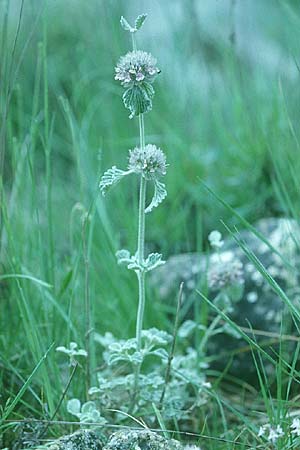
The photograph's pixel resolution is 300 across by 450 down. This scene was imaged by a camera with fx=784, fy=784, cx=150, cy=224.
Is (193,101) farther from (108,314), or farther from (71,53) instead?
(108,314)

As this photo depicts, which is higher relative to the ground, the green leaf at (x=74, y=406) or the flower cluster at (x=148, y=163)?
the flower cluster at (x=148, y=163)

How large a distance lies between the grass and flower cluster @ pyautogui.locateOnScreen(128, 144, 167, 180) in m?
0.14

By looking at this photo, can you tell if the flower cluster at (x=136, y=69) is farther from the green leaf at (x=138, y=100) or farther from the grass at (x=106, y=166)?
the grass at (x=106, y=166)

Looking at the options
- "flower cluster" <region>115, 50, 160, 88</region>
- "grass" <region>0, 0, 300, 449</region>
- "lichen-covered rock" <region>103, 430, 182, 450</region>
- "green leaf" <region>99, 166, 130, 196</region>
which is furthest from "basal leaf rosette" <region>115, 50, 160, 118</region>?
"lichen-covered rock" <region>103, 430, 182, 450</region>

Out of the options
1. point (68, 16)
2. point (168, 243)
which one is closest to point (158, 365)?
point (168, 243)

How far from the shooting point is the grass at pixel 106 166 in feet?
5.55

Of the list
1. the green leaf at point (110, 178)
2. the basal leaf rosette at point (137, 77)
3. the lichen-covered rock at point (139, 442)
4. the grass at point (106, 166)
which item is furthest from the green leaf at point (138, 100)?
the lichen-covered rock at point (139, 442)

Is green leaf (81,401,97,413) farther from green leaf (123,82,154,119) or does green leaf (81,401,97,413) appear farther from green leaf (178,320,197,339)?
green leaf (123,82,154,119)

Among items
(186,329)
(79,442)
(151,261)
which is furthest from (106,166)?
(79,442)

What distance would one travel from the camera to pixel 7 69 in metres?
1.69

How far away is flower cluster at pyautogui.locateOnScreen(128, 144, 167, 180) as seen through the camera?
1.39 metres

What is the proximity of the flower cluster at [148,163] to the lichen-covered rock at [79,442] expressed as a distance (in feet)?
1.49

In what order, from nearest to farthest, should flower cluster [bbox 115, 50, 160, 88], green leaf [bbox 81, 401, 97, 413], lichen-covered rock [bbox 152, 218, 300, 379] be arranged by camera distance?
flower cluster [bbox 115, 50, 160, 88] < green leaf [bbox 81, 401, 97, 413] < lichen-covered rock [bbox 152, 218, 300, 379]

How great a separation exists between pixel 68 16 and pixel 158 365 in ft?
8.74
